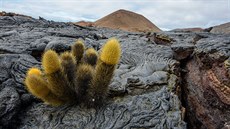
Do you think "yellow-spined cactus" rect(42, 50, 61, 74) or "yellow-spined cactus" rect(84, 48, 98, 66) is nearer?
"yellow-spined cactus" rect(42, 50, 61, 74)

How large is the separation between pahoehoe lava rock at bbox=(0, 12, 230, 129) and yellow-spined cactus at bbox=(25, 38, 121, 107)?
5.2 inches

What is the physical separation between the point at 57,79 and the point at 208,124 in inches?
75.6

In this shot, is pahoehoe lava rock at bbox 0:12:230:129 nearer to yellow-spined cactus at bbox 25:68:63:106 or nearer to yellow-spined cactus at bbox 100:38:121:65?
yellow-spined cactus at bbox 25:68:63:106

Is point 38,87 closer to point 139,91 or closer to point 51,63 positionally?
point 51,63

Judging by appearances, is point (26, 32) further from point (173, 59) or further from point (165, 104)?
point (165, 104)

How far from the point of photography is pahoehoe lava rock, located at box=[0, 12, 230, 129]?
3.44 m

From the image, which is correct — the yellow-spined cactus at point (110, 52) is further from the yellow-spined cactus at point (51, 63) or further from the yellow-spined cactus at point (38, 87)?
the yellow-spined cactus at point (38, 87)

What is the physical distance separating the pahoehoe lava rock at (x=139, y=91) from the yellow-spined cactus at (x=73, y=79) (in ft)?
0.43

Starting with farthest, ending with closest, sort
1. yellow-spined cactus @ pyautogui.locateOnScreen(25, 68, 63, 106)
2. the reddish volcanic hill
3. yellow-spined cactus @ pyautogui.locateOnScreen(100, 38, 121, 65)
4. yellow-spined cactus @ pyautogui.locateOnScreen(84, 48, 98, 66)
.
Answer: the reddish volcanic hill
yellow-spined cactus @ pyautogui.locateOnScreen(84, 48, 98, 66)
yellow-spined cactus @ pyautogui.locateOnScreen(25, 68, 63, 106)
yellow-spined cactus @ pyautogui.locateOnScreen(100, 38, 121, 65)

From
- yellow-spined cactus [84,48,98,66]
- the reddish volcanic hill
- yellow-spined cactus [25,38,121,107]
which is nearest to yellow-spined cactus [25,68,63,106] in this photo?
yellow-spined cactus [25,38,121,107]

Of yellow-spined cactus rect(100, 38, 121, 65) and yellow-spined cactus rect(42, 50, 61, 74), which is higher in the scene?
yellow-spined cactus rect(100, 38, 121, 65)

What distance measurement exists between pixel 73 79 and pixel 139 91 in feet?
2.60

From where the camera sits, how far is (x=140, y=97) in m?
3.75

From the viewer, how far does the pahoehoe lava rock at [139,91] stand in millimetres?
3441
